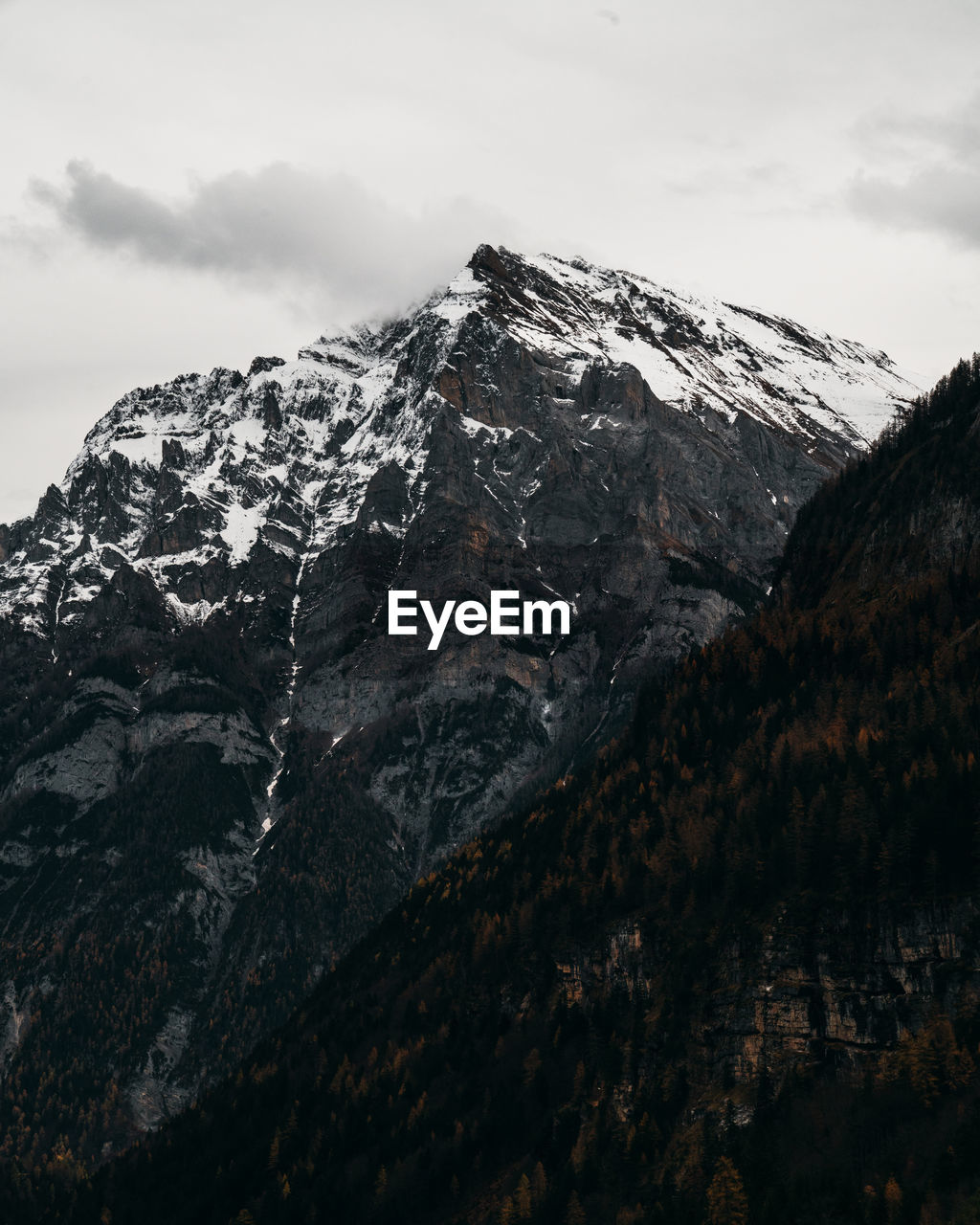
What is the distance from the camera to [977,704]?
628ft

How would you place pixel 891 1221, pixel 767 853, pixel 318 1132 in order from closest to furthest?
1. pixel 891 1221
2. pixel 767 853
3. pixel 318 1132

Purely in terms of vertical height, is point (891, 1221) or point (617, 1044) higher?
point (617, 1044)

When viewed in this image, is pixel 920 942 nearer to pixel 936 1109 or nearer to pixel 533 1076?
pixel 936 1109

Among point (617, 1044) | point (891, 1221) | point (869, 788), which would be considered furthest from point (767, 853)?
point (891, 1221)

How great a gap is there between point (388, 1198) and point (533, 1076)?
21332mm

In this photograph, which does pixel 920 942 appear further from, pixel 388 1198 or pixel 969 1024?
pixel 388 1198

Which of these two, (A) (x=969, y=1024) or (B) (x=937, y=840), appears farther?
(B) (x=937, y=840)

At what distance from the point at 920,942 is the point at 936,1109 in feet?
73.7

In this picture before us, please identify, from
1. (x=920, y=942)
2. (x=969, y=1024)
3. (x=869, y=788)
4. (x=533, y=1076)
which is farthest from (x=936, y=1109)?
(x=533, y=1076)

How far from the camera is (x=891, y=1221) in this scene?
435 ft

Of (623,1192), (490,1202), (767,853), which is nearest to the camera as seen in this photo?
(623,1192)

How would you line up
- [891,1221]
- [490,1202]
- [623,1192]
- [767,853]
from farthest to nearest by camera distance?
1. [767,853]
2. [490,1202]
3. [623,1192]
4. [891,1221]

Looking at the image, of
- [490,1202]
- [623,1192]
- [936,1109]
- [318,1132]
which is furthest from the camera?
[318,1132]

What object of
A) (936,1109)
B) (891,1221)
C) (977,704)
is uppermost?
(977,704)
